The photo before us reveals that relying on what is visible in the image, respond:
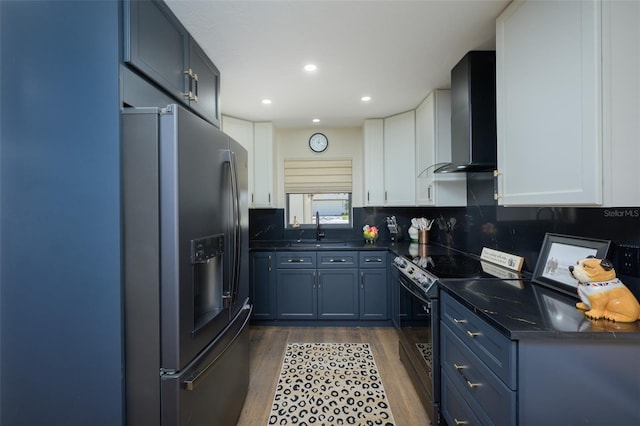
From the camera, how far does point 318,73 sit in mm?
2061

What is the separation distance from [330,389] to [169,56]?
2.38 metres

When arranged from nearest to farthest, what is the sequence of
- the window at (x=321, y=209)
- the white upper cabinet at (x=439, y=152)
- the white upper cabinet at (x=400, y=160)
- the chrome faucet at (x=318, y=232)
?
the white upper cabinet at (x=439, y=152) < the white upper cabinet at (x=400, y=160) < the chrome faucet at (x=318, y=232) < the window at (x=321, y=209)

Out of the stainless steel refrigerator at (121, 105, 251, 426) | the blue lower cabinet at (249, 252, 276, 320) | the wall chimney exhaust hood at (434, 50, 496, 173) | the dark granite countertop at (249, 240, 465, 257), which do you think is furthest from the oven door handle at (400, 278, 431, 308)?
the blue lower cabinet at (249, 252, 276, 320)

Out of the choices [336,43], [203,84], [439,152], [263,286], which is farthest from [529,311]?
[263,286]

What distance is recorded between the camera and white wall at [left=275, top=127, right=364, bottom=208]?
3592 mm

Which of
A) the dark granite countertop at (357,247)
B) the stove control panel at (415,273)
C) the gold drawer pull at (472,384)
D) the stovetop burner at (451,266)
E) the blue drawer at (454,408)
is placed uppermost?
the stovetop burner at (451,266)

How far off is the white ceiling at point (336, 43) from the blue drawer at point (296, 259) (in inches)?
63.7

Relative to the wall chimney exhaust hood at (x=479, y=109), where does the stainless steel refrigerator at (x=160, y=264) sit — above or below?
below

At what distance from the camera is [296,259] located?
2975 millimetres

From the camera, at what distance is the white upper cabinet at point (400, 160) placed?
9.39 ft

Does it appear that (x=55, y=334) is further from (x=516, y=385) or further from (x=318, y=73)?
(x=318, y=73)

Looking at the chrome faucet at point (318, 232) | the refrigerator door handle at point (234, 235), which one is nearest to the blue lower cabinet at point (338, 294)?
the chrome faucet at point (318, 232)

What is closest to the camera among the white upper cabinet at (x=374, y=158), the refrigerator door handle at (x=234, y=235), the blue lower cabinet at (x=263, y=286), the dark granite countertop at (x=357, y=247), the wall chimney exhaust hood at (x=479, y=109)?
the refrigerator door handle at (x=234, y=235)

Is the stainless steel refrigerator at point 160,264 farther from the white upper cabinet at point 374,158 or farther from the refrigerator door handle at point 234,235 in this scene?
the white upper cabinet at point 374,158
